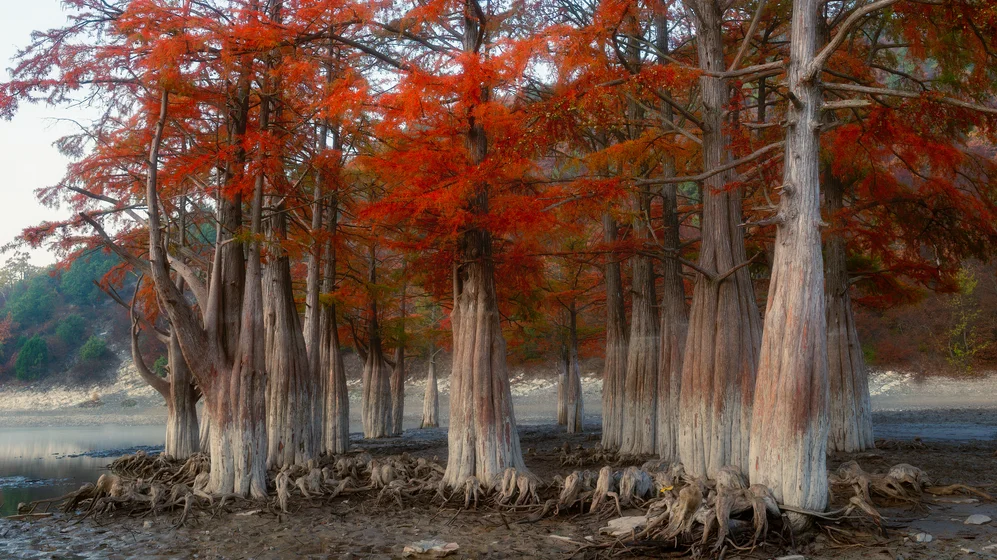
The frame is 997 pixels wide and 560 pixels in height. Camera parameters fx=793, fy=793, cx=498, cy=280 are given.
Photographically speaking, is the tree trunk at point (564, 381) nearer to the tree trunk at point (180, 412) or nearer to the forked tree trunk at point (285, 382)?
the forked tree trunk at point (285, 382)

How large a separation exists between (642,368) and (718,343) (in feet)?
20.4

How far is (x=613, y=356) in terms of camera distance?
22.2m

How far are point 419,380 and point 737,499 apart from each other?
161ft

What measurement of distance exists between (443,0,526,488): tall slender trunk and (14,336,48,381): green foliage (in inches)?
2233

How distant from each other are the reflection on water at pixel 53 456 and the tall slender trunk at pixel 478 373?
28.1ft

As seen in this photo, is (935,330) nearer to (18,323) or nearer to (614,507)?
(614,507)

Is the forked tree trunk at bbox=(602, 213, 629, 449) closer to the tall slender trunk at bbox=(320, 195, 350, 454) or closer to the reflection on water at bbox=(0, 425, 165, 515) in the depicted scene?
the tall slender trunk at bbox=(320, 195, 350, 454)

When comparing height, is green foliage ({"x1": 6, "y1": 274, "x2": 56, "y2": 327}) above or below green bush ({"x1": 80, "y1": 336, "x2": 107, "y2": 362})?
above

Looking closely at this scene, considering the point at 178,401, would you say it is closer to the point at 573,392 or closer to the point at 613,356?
the point at 613,356

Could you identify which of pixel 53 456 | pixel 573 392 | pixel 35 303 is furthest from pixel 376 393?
pixel 35 303

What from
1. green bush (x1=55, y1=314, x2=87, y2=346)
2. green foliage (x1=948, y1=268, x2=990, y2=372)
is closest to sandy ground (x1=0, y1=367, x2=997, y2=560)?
green foliage (x1=948, y1=268, x2=990, y2=372)

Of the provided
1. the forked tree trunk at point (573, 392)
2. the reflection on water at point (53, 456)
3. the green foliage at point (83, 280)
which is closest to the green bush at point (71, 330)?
the green foliage at point (83, 280)

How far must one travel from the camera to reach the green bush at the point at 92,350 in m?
61.4

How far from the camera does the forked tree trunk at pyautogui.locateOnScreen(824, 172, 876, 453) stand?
18.1 m
